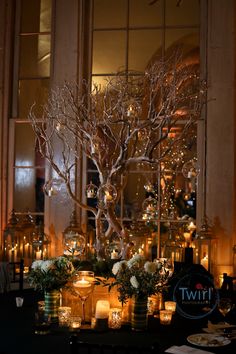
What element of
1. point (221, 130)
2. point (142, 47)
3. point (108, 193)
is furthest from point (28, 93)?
point (108, 193)

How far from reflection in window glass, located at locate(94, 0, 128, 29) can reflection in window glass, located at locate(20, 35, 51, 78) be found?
618 mm

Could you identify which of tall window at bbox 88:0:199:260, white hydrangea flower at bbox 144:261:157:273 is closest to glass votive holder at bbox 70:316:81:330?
white hydrangea flower at bbox 144:261:157:273

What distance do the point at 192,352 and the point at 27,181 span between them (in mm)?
4050

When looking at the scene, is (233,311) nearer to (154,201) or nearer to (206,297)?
(206,297)

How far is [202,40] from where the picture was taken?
6.38m

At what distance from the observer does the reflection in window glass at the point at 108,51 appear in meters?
6.59

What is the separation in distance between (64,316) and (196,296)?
81 cm

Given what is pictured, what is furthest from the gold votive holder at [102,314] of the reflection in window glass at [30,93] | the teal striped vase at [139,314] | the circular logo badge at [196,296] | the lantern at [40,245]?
the reflection in window glass at [30,93]

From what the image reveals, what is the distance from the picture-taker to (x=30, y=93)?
6781 millimetres

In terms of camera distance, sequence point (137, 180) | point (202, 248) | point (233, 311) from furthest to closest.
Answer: point (137, 180)
point (202, 248)
point (233, 311)

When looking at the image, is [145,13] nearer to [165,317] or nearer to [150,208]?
[150,208]

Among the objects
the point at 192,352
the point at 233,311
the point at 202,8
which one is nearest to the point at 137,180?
the point at 202,8

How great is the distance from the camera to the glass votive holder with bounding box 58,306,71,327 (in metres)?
3.58

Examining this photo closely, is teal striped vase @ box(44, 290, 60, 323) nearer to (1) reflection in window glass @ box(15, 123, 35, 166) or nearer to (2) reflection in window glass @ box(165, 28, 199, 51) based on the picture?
(1) reflection in window glass @ box(15, 123, 35, 166)
